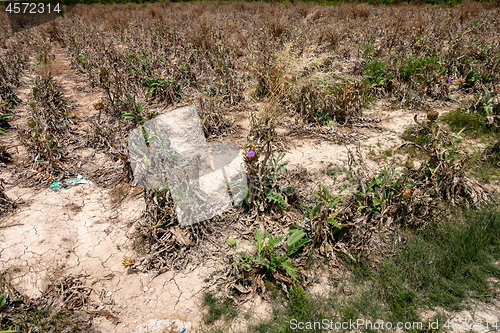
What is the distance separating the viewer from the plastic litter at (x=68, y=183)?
3.44 metres

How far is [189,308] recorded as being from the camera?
7.09ft

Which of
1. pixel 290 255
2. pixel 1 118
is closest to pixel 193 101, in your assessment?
pixel 1 118

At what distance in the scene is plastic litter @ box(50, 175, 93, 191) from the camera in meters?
3.44

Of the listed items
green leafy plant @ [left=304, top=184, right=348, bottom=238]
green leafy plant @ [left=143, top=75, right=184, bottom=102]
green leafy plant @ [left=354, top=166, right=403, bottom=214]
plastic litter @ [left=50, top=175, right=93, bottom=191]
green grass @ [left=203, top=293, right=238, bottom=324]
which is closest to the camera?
green grass @ [left=203, top=293, right=238, bottom=324]

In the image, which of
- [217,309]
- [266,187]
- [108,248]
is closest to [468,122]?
[266,187]

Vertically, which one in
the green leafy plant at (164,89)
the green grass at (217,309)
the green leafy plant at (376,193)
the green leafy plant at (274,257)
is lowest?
the green grass at (217,309)

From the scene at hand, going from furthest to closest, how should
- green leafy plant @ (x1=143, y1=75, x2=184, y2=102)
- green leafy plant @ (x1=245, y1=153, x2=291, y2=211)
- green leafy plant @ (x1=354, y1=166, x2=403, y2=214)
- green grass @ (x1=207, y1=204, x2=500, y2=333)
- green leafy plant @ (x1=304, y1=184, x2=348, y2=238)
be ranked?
green leafy plant @ (x1=143, y1=75, x2=184, y2=102) → green leafy plant @ (x1=245, y1=153, x2=291, y2=211) → green leafy plant @ (x1=354, y1=166, x2=403, y2=214) → green leafy plant @ (x1=304, y1=184, x2=348, y2=238) → green grass @ (x1=207, y1=204, x2=500, y2=333)

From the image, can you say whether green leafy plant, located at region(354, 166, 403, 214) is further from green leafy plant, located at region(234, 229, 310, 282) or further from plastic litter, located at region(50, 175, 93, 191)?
plastic litter, located at region(50, 175, 93, 191)

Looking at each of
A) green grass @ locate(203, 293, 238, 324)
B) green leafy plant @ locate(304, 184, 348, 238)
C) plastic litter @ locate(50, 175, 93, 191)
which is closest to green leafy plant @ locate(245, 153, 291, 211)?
green leafy plant @ locate(304, 184, 348, 238)

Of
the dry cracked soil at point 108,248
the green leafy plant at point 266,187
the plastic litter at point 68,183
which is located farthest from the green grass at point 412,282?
the plastic litter at point 68,183

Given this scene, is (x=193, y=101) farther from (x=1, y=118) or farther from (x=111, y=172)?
(x=1, y=118)

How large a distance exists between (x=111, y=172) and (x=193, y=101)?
2.10 meters

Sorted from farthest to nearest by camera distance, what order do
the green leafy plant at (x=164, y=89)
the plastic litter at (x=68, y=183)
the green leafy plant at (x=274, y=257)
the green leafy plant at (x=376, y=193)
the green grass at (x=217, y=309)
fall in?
the green leafy plant at (x=164, y=89)
the plastic litter at (x=68, y=183)
the green leafy plant at (x=376, y=193)
the green leafy plant at (x=274, y=257)
the green grass at (x=217, y=309)

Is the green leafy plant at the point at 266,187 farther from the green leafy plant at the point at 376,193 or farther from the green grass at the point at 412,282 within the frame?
the green grass at the point at 412,282
